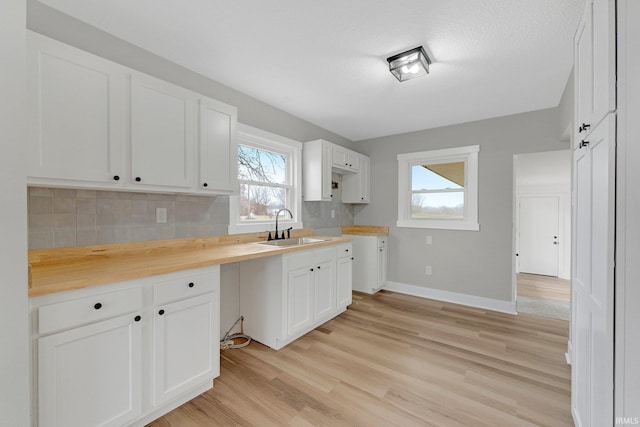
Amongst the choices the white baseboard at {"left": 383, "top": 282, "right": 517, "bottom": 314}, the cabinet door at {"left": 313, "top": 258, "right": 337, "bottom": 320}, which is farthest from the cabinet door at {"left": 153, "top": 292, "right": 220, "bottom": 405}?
the white baseboard at {"left": 383, "top": 282, "right": 517, "bottom": 314}

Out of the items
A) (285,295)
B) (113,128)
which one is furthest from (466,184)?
(113,128)

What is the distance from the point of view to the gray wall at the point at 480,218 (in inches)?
129

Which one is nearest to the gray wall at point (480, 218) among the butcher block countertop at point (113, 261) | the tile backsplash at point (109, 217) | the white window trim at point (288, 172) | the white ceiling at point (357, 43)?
the white ceiling at point (357, 43)

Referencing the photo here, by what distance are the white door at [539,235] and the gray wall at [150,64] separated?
5.63 metres

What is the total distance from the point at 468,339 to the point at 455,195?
1.97 meters

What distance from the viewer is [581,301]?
1.38 m

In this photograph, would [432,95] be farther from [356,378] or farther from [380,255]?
[356,378]

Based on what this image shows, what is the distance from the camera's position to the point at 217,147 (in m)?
2.23

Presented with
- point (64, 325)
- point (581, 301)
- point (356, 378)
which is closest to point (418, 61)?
point (581, 301)

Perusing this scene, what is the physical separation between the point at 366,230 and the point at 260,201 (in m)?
1.99

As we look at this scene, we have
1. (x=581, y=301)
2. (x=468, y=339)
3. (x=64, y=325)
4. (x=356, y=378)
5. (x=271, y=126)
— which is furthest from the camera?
(x=271, y=126)

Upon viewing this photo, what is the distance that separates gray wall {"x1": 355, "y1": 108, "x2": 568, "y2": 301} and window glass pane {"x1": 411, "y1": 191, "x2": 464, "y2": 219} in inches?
9.5

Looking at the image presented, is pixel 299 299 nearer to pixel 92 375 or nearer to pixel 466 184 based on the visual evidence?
pixel 92 375

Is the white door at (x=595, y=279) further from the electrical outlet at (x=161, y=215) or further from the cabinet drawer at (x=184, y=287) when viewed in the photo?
the electrical outlet at (x=161, y=215)
